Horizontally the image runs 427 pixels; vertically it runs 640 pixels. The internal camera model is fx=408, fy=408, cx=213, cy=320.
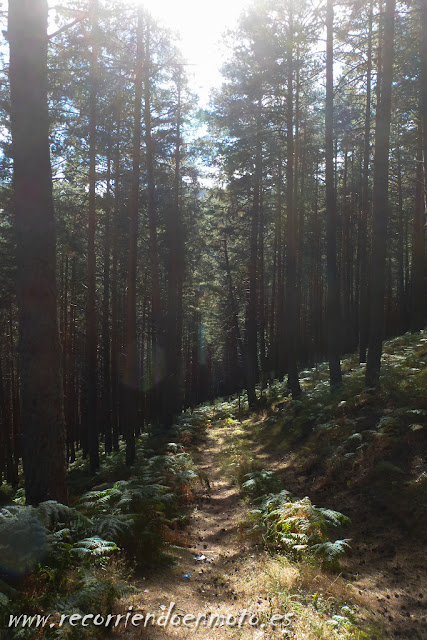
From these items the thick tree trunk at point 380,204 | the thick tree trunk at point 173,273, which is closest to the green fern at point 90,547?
the thick tree trunk at point 380,204

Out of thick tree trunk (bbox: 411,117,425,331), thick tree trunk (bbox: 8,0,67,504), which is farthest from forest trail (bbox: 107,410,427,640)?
thick tree trunk (bbox: 411,117,425,331)

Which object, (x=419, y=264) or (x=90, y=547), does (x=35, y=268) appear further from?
(x=419, y=264)

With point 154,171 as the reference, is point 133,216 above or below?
below

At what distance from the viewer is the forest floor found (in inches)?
155

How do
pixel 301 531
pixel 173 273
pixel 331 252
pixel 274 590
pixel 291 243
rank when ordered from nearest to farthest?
1. pixel 274 590
2. pixel 301 531
3. pixel 331 252
4. pixel 291 243
5. pixel 173 273

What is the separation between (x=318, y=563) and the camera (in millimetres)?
4906

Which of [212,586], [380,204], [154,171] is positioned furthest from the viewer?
[154,171]

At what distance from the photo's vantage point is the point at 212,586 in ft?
16.0

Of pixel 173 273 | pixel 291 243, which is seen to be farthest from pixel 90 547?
pixel 173 273

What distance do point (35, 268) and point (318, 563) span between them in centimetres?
507

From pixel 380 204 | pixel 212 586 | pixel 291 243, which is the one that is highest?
pixel 380 204

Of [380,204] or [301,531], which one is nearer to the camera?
[301,531]

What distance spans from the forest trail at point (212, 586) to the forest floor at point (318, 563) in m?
0.01

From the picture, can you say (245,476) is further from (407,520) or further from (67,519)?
(67,519)
